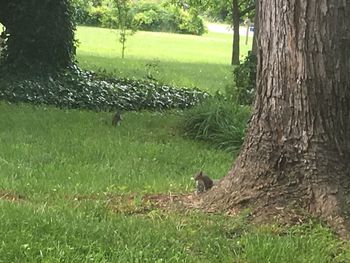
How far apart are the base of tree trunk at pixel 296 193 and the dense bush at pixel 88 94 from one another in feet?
23.4

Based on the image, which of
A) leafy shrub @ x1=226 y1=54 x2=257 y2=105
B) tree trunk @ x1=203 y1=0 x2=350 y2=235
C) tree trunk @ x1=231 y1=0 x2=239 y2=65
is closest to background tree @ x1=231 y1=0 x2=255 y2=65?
tree trunk @ x1=231 y1=0 x2=239 y2=65

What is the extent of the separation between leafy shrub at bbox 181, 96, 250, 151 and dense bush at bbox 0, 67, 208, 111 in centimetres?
232

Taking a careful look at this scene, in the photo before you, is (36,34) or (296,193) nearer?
(296,193)

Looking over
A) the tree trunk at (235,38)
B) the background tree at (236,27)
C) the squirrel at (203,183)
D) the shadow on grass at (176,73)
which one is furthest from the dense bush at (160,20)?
the squirrel at (203,183)

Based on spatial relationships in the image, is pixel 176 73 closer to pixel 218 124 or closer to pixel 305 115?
pixel 218 124

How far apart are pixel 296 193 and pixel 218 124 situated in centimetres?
479

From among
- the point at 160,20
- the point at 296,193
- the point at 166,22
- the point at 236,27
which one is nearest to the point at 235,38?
the point at 236,27

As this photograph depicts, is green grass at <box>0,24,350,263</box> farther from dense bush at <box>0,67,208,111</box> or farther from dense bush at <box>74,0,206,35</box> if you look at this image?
dense bush at <box>74,0,206,35</box>

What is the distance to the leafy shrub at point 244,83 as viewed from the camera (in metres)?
12.8

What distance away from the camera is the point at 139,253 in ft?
13.8

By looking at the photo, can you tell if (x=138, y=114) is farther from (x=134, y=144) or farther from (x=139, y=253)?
(x=139, y=253)

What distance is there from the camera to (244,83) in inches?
530

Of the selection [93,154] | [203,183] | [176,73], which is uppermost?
[203,183]

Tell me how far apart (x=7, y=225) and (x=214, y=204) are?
1.59m
